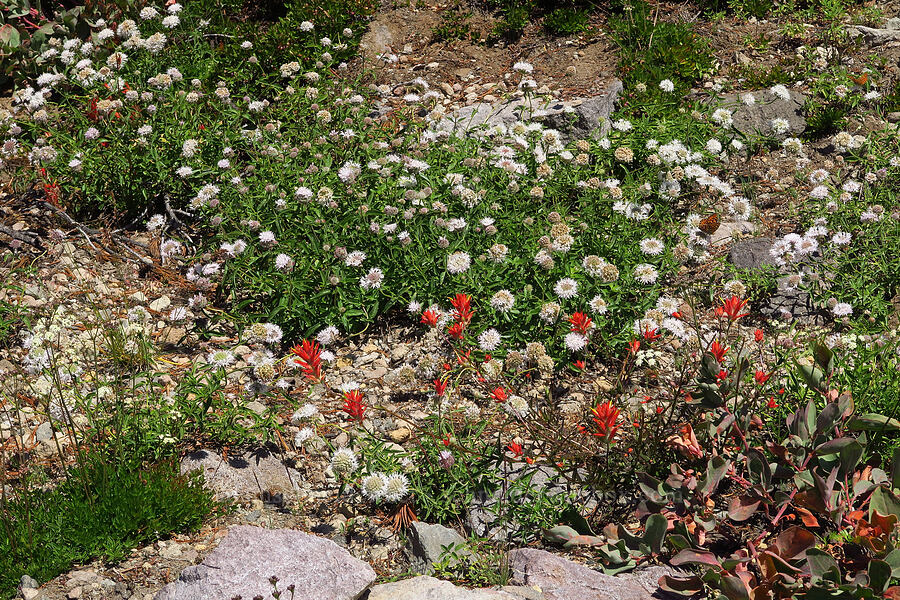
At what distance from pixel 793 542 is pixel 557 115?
14.4 ft

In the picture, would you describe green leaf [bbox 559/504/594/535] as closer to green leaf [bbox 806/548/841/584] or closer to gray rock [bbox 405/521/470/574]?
gray rock [bbox 405/521/470/574]

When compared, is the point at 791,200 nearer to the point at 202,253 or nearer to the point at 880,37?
the point at 880,37

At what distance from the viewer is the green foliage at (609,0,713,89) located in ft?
22.3

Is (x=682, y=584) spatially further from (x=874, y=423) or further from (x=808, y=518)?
(x=874, y=423)

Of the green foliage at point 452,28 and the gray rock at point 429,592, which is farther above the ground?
the green foliage at point 452,28

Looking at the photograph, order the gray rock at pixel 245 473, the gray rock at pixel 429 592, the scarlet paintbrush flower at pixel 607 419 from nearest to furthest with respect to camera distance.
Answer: the gray rock at pixel 429 592
the scarlet paintbrush flower at pixel 607 419
the gray rock at pixel 245 473

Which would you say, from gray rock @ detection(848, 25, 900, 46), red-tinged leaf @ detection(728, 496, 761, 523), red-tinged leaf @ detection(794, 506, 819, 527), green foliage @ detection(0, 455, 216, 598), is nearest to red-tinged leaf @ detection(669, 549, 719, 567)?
red-tinged leaf @ detection(728, 496, 761, 523)

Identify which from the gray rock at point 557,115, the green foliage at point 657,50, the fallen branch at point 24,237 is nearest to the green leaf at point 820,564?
the gray rock at point 557,115

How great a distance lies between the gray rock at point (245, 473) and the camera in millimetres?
3814

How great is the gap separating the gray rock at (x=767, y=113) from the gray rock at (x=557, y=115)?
39.1 inches

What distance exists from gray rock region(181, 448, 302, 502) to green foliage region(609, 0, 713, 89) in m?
4.77

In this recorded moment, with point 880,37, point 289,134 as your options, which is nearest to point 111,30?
point 289,134

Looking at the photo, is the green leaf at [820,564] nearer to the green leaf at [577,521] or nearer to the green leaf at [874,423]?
the green leaf at [874,423]

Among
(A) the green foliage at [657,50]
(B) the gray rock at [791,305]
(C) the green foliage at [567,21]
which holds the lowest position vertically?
(B) the gray rock at [791,305]
